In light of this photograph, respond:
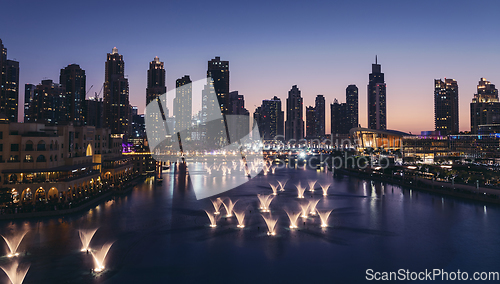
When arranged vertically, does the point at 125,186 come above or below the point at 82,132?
below

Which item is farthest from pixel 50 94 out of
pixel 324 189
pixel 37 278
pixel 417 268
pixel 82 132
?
pixel 417 268

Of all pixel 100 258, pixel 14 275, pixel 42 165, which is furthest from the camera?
pixel 42 165

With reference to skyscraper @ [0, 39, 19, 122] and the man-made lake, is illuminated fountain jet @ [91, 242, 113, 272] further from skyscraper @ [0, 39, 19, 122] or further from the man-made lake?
skyscraper @ [0, 39, 19, 122]

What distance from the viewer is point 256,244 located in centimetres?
2948

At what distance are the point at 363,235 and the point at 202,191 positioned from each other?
36219 millimetres

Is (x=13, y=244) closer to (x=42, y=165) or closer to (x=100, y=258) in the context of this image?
(x=100, y=258)

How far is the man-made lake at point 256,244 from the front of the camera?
2336cm

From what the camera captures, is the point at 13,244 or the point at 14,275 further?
the point at 13,244

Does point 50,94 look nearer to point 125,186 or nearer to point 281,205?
point 125,186

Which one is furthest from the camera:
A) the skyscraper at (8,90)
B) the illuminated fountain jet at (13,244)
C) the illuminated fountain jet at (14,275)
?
the skyscraper at (8,90)

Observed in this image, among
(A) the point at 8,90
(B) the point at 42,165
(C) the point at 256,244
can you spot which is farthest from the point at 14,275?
(A) the point at 8,90

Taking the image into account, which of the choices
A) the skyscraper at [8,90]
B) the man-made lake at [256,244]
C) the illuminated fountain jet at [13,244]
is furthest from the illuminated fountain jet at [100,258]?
the skyscraper at [8,90]

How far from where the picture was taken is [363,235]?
106ft

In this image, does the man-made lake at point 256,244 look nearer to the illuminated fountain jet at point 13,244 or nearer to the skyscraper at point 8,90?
the illuminated fountain jet at point 13,244
